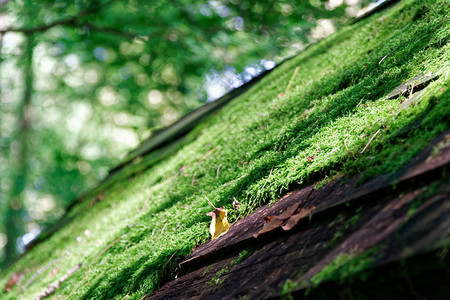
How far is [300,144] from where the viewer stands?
5.47 ft

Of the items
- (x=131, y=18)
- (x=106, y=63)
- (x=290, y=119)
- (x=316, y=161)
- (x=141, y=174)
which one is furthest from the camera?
(x=106, y=63)

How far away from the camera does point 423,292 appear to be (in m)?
0.59

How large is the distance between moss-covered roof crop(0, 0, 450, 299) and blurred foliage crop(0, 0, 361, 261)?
4707 mm

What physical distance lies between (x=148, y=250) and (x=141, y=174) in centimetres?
291

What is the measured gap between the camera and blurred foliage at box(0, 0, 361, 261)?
7512mm

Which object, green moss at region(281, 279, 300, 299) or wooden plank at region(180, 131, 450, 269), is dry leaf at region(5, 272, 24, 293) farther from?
green moss at region(281, 279, 300, 299)

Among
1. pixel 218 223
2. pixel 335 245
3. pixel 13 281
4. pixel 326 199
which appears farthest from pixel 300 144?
pixel 13 281

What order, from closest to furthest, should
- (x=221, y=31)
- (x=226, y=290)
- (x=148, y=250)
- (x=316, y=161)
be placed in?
(x=226, y=290), (x=316, y=161), (x=148, y=250), (x=221, y=31)

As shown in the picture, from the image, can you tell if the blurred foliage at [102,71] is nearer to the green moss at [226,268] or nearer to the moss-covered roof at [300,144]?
the moss-covered roof at [300,144]

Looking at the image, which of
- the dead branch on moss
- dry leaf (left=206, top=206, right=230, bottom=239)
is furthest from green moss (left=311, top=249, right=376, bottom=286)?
the dead branch on moss

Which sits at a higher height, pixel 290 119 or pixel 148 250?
pixel 290 119

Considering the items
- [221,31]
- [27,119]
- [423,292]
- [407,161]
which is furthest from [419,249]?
[27,119]

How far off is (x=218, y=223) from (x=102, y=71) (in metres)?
16.0

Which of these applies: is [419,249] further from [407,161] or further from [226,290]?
[226,290]
